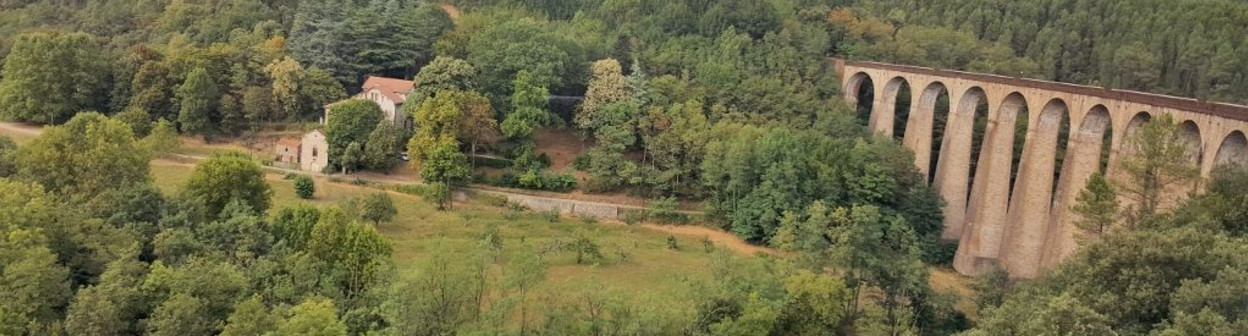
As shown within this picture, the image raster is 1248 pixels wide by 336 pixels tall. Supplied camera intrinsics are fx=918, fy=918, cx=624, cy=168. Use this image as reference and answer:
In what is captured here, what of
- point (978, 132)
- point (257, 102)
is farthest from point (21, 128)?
point (978, 132)

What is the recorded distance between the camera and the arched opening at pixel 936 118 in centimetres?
5232

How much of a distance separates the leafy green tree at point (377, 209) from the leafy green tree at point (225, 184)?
5.34 meters

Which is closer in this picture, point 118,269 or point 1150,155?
point 118,269

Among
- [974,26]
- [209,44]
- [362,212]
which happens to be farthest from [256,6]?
[974,26]

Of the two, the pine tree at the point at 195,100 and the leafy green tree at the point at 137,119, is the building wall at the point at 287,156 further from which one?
the leafy green tree at the point at 137,119

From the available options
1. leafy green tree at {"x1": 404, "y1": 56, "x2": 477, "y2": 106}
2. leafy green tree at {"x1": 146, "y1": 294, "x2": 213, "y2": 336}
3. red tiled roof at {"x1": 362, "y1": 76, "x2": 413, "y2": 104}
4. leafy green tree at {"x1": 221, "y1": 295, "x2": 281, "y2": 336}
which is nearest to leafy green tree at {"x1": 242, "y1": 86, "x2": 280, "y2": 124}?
red tiled roof at {"x1": 362, "y1": 76, "x2": 413, "y2": 104}

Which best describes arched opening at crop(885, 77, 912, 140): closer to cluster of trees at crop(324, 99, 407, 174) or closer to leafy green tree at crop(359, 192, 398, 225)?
cluster of trees at crop(324, 99, 407, 174)

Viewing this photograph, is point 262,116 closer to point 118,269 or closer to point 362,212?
point 362,212

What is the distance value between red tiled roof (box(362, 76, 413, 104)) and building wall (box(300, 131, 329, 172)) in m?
4.45

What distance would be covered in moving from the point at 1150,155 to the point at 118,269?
1251 inches

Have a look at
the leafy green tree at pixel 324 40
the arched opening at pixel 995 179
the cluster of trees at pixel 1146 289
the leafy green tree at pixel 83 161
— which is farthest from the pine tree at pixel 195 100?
the cluster of trees at pixel 1146 289

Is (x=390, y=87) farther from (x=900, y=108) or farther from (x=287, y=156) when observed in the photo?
(x=900, y=108)

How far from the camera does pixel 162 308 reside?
74.0 ft

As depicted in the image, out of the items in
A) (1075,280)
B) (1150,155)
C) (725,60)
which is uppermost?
(725,60)
